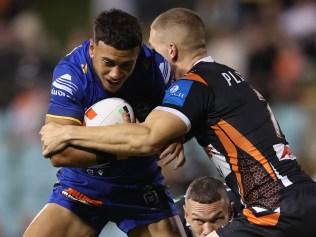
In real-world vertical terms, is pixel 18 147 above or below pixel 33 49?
below

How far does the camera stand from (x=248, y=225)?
6000 millimetres

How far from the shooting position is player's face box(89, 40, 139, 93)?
6216mm

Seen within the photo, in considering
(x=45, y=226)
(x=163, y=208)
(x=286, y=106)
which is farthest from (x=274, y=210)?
(x=286, y=106)

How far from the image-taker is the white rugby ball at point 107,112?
635 cm

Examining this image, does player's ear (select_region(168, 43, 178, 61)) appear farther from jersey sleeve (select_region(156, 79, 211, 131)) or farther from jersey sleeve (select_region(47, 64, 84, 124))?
jersey sleeve (select_region(47, 64, 84, 124))

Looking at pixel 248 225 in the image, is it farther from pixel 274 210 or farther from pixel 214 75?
pixel 214 75

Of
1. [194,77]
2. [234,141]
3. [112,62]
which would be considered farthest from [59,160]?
[234,141]

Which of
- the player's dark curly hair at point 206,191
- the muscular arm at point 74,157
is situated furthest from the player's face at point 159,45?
the muscular arm at point 74,157

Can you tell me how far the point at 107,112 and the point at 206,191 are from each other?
3.00 ft

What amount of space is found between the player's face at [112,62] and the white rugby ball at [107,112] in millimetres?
127

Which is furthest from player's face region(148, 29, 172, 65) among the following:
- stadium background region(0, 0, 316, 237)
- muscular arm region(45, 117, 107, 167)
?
stadium background region(0, 0, 316, 237)

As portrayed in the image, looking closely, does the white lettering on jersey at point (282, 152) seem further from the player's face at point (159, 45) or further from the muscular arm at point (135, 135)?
the player's face at point (159, 45)

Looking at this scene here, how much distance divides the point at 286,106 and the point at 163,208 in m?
4.79

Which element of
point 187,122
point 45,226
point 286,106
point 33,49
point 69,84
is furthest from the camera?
point 33,49
